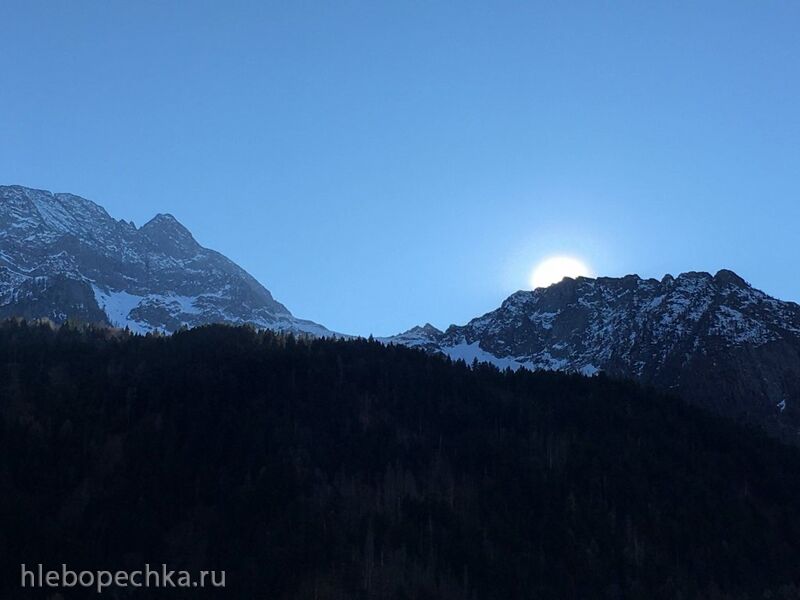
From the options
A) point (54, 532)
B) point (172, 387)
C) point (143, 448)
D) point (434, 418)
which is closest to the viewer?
point (54, 532)

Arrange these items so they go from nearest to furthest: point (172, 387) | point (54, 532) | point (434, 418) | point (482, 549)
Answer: point (54, 532)
point (482, 549)
point (172, 387)
point (434, 418)

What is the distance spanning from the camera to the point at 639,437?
197m

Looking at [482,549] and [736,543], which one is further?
[736,543]

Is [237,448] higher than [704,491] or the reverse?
higher

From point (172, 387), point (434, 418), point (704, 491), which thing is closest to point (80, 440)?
point (172, 387)

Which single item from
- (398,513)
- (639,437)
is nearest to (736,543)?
(639,437)

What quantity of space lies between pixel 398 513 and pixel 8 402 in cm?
7303

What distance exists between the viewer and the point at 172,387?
18188 centimetres

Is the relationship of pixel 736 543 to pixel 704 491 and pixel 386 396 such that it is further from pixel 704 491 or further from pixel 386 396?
pixel 386 396

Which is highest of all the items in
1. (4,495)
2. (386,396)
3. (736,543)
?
(386,396)

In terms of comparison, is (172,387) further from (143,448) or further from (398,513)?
(398,513)

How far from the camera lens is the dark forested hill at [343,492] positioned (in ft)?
479

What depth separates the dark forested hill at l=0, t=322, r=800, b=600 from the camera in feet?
479

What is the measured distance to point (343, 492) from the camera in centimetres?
16425
